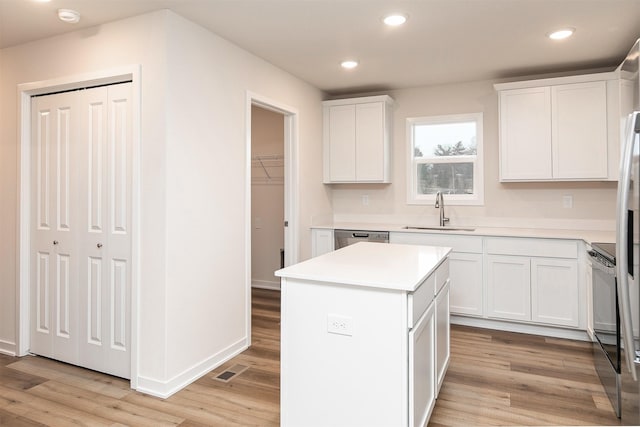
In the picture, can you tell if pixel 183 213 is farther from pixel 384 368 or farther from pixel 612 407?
pixel 612 407

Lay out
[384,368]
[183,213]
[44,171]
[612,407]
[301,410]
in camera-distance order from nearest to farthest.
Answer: [384,368] → [301,410] → [612,407] → [183,213] → [44,171]

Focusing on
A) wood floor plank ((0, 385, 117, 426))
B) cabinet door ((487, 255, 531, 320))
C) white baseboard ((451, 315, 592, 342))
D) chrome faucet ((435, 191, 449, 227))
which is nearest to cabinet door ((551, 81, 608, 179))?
cabinet door ((487, 255, 531, 320))

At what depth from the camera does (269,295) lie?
524 centimetres

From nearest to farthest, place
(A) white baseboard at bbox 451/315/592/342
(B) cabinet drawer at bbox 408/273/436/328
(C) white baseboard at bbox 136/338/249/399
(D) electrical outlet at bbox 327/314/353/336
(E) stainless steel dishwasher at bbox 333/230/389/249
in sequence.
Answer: (B) cabinet drawer at bbox 408/273/436/328
(D) electrical outlet at bbox 327/314/353/336
(C) white baseboard at bbox 136/338/249/399
(A) white baseboard at bbox 451/315/592/342
(E) stainless steel dishwasher at bbox 333/230/389/249

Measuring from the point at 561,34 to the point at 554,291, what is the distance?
2084 millimetres

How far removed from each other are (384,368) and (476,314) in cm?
243

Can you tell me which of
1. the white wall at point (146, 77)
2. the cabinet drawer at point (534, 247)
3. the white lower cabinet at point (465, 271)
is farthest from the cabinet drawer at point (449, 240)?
the white wall at point (146, 77)

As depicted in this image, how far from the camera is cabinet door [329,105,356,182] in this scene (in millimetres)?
4680

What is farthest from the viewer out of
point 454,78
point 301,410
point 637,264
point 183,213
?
point 454,78

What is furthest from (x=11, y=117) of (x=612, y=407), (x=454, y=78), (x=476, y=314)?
(x=612, y=407)

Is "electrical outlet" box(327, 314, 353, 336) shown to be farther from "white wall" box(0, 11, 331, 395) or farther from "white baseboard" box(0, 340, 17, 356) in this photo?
"white baseboard" box(0, 340, 17, 356)

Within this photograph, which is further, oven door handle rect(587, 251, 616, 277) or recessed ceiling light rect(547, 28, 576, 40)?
recessed ceiling light rect(547, 28, 576, 40)

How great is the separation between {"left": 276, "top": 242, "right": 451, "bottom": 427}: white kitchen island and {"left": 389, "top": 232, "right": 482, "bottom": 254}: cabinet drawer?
6.09ft

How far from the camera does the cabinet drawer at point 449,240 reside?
152 inches
